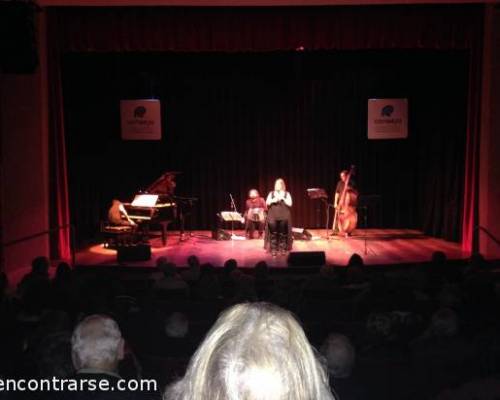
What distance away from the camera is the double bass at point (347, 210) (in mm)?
12430

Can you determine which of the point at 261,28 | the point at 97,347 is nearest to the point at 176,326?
the point at 97,347

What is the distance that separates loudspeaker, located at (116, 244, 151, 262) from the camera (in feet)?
33.3

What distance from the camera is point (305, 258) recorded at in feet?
31.3

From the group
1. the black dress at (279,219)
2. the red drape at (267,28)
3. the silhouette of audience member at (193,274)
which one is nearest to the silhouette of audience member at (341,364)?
the silhouette of audience member at (193,274)

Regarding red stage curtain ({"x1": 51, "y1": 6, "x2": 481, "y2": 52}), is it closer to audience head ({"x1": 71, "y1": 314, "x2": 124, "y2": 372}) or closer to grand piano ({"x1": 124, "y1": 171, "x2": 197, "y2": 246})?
grand piano ({"x1": 124, "y1": 171, "x2": 197, "y2": 246})

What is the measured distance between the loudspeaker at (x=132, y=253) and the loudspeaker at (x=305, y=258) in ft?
7.93

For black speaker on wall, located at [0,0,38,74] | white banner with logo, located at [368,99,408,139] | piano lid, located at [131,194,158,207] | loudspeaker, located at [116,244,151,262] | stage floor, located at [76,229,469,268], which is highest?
black speaker on wall, located at [0,0,38,74]

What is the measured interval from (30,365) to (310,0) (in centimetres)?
783

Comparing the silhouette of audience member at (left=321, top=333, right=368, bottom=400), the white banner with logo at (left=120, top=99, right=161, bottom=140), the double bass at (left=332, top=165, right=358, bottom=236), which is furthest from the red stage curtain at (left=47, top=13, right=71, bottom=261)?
the silhouette of audience member at (left=321, top=333, right=368, bottom=400)

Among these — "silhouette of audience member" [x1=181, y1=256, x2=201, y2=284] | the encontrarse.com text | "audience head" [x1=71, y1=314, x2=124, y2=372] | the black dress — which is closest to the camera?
the encontrarse.com text

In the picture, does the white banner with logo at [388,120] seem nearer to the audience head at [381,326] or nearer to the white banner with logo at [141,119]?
the white banner with logo at [141,119]

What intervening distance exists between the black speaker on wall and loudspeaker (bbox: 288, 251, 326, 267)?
4.55 metres

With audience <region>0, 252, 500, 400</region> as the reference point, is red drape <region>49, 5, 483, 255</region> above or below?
above

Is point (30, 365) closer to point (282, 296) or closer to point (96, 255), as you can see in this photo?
point (282, 296)
